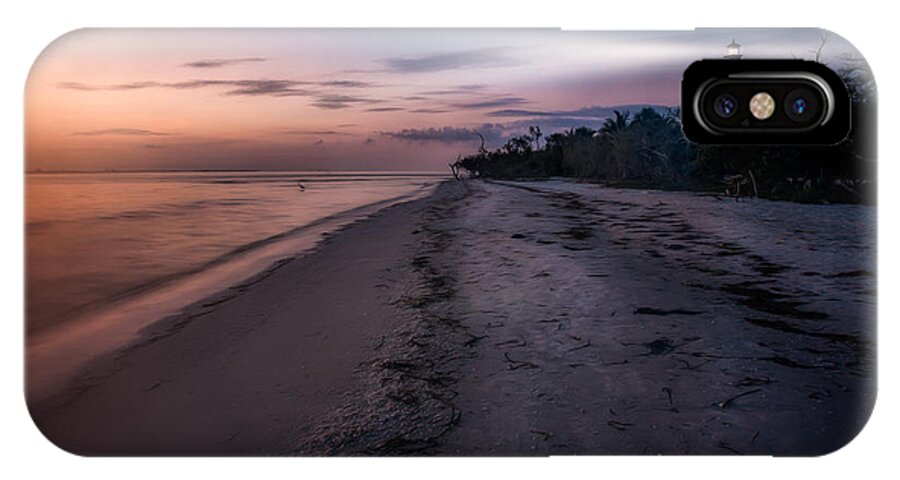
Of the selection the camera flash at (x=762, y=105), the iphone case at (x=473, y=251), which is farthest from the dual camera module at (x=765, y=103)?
the iphone case at (x=473, y=251)

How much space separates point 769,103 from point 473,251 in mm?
1308

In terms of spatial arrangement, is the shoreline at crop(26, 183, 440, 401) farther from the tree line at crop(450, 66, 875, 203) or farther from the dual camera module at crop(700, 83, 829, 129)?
the dual camera module at crop(700, 83, 829, 129)

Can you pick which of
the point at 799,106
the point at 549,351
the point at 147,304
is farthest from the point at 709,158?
the point at 147,304

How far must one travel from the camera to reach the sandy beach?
2.48m

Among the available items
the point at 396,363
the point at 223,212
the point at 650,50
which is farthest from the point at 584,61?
the point at 223,212

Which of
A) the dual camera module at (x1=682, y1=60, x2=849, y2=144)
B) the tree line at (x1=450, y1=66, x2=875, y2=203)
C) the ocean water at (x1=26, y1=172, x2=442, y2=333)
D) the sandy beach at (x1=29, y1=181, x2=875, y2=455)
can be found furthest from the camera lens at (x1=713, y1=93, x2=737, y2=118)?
the ocean water at (x1=26, y1=172, x2=442, y2=333)

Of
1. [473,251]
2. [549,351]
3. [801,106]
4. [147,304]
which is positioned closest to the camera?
[801,106]

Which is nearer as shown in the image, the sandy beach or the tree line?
the sandy beach

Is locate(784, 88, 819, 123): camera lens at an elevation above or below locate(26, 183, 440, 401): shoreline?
above

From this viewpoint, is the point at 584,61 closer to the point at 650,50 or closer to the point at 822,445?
the point at 650,50

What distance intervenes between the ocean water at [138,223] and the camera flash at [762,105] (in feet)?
4.33

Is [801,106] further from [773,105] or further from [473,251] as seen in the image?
[473,251]

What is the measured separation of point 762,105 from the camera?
104 inches

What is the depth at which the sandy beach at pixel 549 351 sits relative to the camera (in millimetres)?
2479
